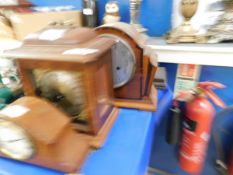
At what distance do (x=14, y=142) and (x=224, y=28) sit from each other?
0.83 meters

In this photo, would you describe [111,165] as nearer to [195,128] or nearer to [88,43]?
[88,43]

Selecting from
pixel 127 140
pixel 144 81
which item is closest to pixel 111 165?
pixel 127 140

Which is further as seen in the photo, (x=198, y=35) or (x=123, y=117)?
(x=198, y=35)

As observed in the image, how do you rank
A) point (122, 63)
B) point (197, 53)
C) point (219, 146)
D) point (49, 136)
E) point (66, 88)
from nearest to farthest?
point (49, 136), point (66, 88), point (122, 63), point (197, 53), point (219, 146)

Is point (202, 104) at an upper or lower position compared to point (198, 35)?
lower

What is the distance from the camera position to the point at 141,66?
1.98ft

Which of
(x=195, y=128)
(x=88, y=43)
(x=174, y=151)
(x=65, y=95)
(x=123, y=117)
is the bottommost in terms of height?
(x=174, y=151)

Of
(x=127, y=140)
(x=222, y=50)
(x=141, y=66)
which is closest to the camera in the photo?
(x=127, y=140)

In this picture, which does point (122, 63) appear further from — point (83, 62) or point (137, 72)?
point (83, 62)

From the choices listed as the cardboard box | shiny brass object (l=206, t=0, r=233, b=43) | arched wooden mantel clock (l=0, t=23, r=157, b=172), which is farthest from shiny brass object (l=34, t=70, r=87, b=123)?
shiny brass object (l=206, t=0, r=233, b=43)

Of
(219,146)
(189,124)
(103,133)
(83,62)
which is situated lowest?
(219,146)

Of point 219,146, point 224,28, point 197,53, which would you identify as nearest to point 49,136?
point 197,53

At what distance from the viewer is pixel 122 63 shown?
1.98ft

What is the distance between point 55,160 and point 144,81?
0.35 metres
